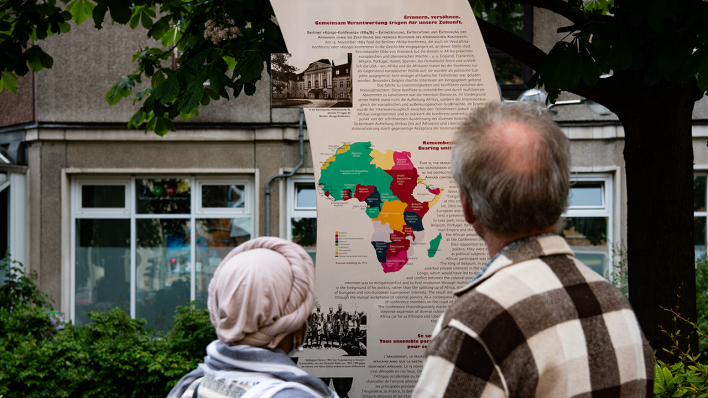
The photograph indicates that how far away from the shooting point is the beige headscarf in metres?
1.30

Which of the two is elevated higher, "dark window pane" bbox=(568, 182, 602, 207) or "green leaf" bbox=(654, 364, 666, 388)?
"dark window pane" bbox=(568, 182, 602, 207)

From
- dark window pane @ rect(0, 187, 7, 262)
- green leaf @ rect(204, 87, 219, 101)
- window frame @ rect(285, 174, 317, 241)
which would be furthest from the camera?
window frame @ rect(285, 174, 317, 241)

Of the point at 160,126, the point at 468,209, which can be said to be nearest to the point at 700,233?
the point at 160,126

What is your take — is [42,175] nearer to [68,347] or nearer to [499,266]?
[68,347]

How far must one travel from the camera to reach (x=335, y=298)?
295cm

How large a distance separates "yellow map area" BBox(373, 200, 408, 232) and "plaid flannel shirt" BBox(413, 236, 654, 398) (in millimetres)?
1719

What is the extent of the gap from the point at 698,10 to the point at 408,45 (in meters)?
1.47

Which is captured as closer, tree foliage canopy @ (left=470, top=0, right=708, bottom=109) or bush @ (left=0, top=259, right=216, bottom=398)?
tree foliage canopy @ (left=470, top=0, right=708, bottom=109)

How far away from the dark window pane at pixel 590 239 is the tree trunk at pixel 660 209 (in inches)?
226

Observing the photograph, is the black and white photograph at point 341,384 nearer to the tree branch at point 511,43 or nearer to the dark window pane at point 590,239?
the tree branch at point 511,43

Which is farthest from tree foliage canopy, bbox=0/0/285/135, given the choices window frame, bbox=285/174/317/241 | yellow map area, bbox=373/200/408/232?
window frame, bbox=285/174/317/241

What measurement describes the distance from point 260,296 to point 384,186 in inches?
67.8

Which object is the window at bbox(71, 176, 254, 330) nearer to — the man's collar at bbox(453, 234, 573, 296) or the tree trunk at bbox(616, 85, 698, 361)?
the tree trunk at bbox(616, 85, 698, 361)

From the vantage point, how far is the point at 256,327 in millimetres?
1312
